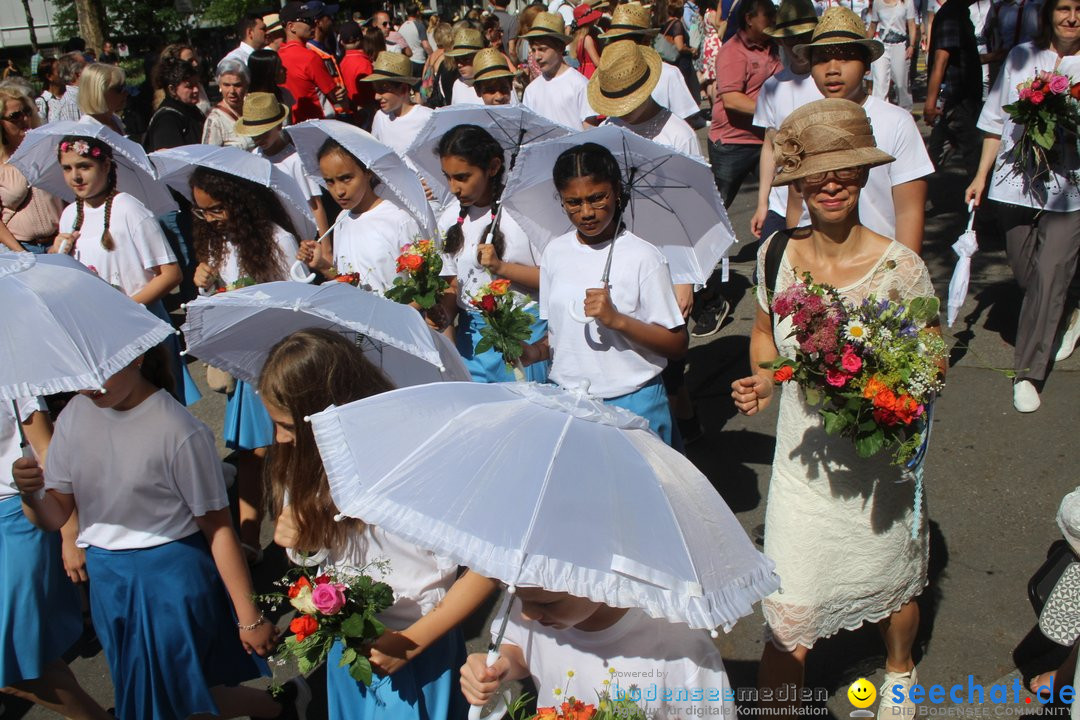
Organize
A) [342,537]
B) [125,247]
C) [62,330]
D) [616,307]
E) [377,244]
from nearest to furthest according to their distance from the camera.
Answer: [342,537] < [62,330] < [616,307] < [377,244] < [125,247]

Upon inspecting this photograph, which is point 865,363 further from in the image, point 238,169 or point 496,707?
point 238,169

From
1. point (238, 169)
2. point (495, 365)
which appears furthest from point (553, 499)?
point (238, 169)

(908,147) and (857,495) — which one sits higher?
(908,147)

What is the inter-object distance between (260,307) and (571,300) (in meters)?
1.38

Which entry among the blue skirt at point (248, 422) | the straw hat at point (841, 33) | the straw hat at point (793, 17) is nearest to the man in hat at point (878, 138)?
the straw hat at point (841, 33)

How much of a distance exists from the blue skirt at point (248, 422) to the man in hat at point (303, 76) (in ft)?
16.9

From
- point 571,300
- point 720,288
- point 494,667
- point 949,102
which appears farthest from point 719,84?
point 494,667

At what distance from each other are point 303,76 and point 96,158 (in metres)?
4.66

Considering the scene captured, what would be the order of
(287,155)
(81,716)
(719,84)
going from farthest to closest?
(719,84) < (287,155) < (81,716)

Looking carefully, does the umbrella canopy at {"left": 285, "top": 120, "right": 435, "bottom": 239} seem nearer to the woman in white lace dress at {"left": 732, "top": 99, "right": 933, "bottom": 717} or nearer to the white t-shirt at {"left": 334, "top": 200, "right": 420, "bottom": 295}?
the white t-shirt at {"left": 334, "top": 200, "right": 420, "bottom": 295}

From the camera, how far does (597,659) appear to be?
8.68ft

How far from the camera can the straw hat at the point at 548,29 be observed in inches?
371

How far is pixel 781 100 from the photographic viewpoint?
237 inches

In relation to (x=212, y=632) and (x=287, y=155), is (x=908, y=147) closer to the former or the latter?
(x=212, y=632)
